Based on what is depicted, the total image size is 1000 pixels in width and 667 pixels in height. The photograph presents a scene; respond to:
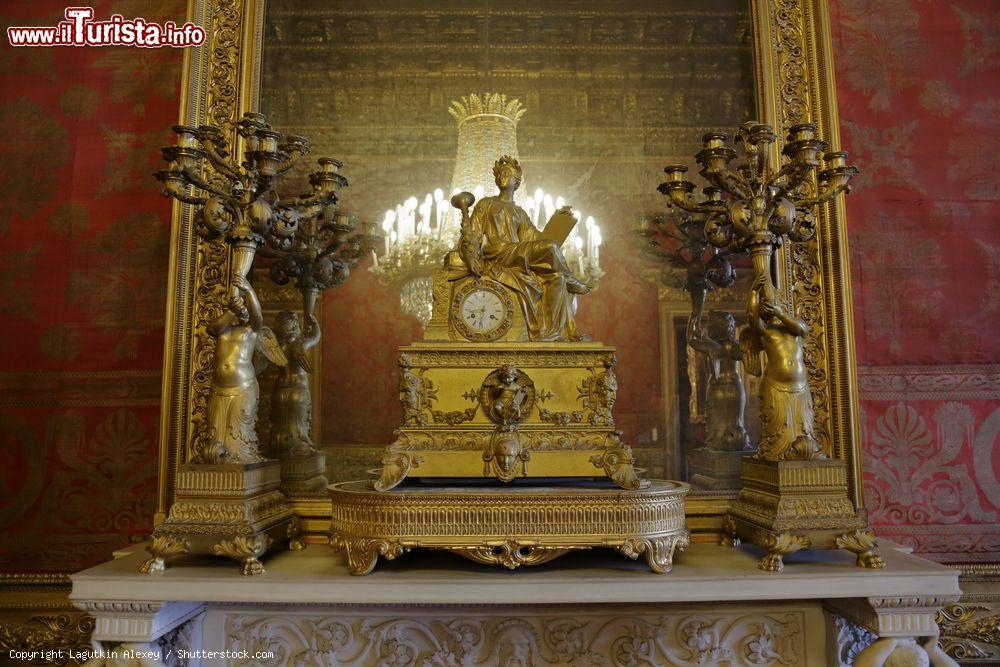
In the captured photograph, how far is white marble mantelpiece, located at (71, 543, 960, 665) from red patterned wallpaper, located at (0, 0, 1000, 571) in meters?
0.67

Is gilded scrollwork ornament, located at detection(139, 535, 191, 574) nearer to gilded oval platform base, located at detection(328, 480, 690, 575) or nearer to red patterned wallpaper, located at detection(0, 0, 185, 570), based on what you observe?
gilded oval platform base, located at detection(328, 480, 690, 575)

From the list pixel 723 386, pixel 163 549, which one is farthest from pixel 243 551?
pixel 723 386

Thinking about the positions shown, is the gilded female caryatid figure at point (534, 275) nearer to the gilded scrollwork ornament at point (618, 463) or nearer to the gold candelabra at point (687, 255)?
the gilded scrollwork ornament at point (618, 463)

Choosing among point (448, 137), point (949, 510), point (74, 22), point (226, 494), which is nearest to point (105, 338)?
point (226, 494)

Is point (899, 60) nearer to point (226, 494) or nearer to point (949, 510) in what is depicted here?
point (949, 510)

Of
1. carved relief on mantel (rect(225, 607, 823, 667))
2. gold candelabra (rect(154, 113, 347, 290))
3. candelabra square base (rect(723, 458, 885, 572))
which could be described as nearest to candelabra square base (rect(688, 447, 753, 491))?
candelabra square base (rect(723, 458, 885, 572))

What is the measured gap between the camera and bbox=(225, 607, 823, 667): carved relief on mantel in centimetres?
241

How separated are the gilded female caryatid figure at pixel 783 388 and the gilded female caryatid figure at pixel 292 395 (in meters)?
1.83

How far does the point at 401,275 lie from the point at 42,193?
1716 millimetres

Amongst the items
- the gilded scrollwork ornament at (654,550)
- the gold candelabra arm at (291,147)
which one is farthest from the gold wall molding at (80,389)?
the gilded scrollwork ornament at (654,550)

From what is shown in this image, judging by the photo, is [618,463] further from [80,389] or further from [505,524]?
[80,389]

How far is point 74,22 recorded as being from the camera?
319 cm

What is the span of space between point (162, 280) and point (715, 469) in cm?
258

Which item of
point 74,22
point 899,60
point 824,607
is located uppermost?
point 74,22
